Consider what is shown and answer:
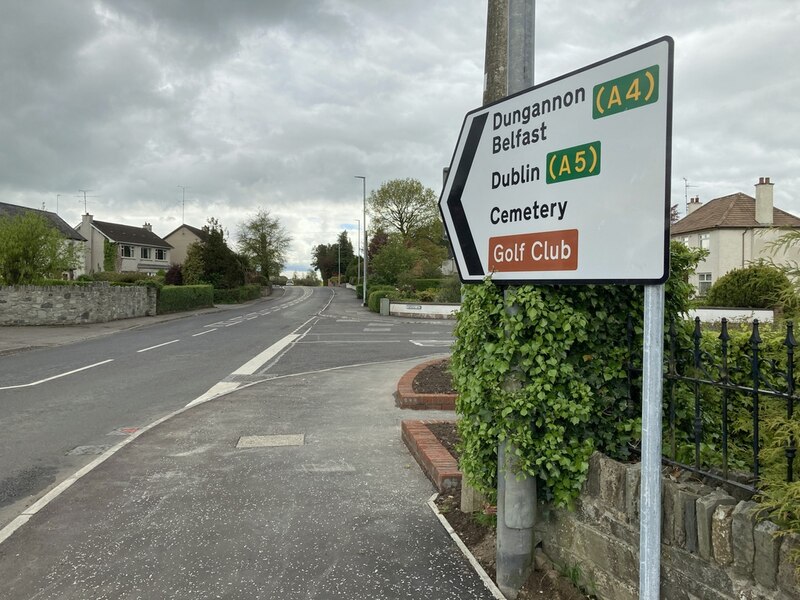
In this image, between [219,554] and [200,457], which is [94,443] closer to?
[200,457]

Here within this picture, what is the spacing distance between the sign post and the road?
4.57m

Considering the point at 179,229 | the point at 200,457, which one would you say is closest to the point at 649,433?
the point at 200,457

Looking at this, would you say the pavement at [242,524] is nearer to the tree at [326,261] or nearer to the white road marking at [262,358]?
the white road marking at [262,358]

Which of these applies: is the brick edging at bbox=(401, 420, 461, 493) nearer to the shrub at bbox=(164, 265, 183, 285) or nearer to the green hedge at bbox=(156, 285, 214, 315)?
the green hedge at bbox=(156, 285, 214, 315)

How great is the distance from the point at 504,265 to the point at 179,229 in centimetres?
8277

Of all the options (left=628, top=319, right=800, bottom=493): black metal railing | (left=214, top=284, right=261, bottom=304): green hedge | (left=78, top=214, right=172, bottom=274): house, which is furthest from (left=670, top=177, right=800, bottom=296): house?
(left=78, top=214, right=172, bottom=274): house

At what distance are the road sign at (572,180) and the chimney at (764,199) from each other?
34.7 metres

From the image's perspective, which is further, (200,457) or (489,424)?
(200,457)

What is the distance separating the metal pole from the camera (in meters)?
2.31

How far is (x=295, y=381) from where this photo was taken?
11141mm

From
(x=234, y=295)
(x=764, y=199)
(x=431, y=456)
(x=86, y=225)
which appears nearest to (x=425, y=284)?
(x=234, y=295)

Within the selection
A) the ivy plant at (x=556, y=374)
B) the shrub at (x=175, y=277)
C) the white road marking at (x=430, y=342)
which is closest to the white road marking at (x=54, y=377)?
the white road marking at (x=430, y=342)

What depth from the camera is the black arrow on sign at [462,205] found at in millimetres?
3567

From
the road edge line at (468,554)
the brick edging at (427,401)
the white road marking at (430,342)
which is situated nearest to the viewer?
the road edge line at (468,554)
